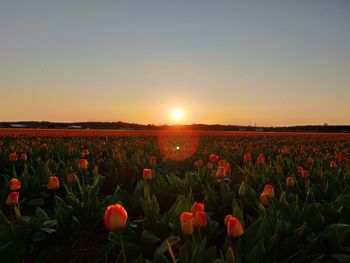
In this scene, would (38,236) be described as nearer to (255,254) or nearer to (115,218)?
(115,218)

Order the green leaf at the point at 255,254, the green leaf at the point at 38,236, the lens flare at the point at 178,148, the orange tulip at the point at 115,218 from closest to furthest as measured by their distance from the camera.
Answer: the orange tulip at the point at 115,218 → the green leaf at the point at 255,254 → the green leaf at the point at 38,236 → the lens flare at the point at 178,148

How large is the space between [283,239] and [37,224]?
2.15m

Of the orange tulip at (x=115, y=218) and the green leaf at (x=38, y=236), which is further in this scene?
the green leaf at (x=38, y=236)

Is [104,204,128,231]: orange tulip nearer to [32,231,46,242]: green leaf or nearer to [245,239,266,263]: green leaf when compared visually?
[245,239,266,263]: green leaf

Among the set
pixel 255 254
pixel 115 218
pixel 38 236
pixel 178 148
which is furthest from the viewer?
pixel 178 148

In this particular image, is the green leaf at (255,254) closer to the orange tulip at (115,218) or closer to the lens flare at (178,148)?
the orange tulip at (115,218)

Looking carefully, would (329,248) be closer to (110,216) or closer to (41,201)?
(110,216)

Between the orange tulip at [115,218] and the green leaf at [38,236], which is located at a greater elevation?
the orange tulip at [115,218]

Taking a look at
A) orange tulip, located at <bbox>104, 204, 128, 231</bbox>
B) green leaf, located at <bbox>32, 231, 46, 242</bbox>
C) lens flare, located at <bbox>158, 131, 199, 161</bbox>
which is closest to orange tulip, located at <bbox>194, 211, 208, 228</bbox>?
orange tulip, located at <bbox>104, 204, 128, 231</bbox>

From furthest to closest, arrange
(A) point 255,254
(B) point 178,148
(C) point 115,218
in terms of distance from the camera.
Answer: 1. (B) point 178,148
2. (A) point 255,254
3. (C) point 115,218

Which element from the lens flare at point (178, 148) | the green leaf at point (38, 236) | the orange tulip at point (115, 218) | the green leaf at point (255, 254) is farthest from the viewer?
the lens flare at point (178, 148)

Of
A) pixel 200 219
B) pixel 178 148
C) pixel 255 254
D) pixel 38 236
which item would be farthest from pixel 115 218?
pixel 178 148

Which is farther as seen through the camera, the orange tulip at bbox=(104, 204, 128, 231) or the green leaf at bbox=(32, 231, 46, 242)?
the green leaf at bbox=(32, 231, 46, 242)

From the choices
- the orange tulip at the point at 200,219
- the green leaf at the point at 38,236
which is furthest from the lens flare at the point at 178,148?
the orange tulip at the point at 200,219
